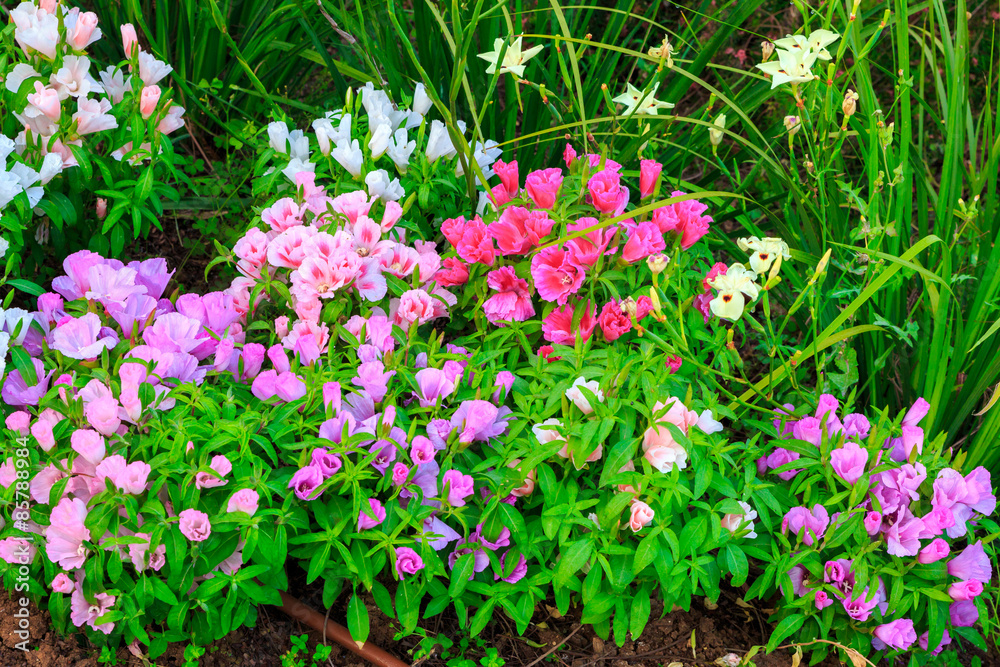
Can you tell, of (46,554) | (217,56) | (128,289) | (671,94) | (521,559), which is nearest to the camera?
(46,554)

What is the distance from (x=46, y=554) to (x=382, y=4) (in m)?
1.85

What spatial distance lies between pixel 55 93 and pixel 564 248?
44.2 inches

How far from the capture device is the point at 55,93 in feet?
5.72

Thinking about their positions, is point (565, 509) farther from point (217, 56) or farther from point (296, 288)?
point (217, 56)

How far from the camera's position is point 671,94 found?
226 centimetres

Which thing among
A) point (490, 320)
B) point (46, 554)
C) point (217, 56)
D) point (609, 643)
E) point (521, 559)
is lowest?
point (609, 643)

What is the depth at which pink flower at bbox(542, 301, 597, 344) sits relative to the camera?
1.70 meters

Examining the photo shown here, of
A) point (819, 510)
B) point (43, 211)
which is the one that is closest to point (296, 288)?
point (43, 211)

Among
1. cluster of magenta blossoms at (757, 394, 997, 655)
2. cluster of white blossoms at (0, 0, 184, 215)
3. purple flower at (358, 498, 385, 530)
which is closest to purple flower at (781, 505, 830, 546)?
cluster of magenta blossoms at (757, 394, 997, 655)

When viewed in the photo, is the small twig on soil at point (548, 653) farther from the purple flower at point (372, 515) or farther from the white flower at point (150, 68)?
the white flower at point (150, 68)

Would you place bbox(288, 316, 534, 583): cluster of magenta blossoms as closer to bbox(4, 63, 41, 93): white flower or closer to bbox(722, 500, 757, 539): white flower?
bbox(722, 500, 757, 539): white flower

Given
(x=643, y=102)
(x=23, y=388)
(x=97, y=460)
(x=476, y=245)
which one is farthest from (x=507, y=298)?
(x=23, y=388)

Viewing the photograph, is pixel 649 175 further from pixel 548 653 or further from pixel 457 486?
pixel 548 653

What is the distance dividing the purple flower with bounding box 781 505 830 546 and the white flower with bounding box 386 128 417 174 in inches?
44.8
